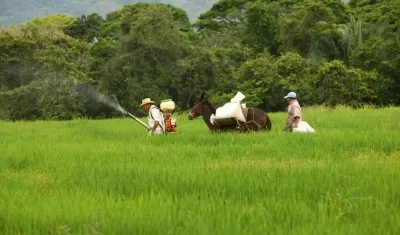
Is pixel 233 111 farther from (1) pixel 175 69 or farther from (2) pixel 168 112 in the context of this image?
(1) pixel 175 69

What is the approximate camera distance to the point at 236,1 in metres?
42.2

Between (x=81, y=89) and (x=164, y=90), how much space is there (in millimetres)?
4308

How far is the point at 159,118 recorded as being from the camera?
32.9ft

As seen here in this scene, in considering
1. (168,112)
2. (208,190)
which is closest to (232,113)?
(168,112)

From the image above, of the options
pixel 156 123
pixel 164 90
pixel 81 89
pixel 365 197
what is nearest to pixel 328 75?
pixel 164 90

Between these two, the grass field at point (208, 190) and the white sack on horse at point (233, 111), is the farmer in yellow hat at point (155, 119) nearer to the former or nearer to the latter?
the white sack on horse at point (233, 111)

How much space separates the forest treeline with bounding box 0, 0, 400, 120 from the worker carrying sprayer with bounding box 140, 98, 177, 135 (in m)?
13.9

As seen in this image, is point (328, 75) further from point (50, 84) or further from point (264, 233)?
point (264, 233)

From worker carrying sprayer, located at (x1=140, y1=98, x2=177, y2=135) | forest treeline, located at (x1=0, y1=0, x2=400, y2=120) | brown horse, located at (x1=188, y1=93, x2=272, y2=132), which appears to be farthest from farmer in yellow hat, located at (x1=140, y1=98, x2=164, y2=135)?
forest treeline, located at (x1=0, y1=0, x2=400, y2=120)

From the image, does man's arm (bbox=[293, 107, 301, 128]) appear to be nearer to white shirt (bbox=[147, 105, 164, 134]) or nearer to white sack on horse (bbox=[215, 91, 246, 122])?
white sack on horse (bbox=[215, 91, 246, 122])

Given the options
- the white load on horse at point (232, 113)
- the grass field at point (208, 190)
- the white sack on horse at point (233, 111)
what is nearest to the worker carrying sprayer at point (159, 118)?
the white load on horse at point (232, 113)

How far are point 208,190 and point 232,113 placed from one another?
18.0 ft

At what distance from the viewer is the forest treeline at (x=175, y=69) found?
24.0 meters

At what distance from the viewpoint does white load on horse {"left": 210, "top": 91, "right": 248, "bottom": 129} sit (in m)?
9.76
